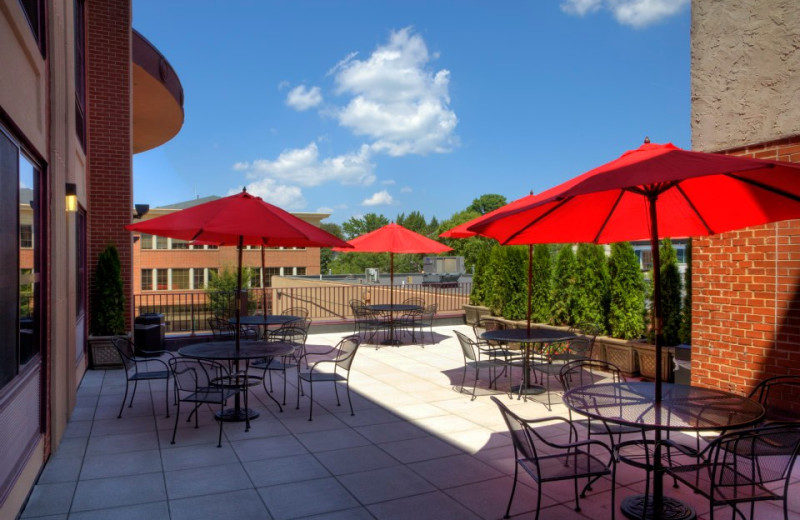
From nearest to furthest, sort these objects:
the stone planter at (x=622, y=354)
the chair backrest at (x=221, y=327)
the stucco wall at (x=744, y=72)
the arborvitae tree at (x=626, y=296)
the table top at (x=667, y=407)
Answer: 1. the table top at (x=667, y=407)
2. the stucco wall at (x=744, y=72)
3. the stone planter at (x=622, y=354)
4. the arborvitae tree at (x=626, y=296)
5. the chair backrest at (x=221, y=327)

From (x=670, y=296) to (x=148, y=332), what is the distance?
29.5 ft

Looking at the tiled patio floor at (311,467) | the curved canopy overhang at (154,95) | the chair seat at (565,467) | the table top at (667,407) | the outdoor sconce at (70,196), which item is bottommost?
the tiled patio floor at (311,467)

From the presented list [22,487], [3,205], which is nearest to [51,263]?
[3,205]

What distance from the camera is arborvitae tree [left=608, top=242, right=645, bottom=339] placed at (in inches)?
344

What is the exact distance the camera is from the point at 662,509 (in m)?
3.71

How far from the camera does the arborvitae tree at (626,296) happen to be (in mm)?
8727

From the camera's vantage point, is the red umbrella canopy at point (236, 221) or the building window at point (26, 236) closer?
the building window at point (26, 236)

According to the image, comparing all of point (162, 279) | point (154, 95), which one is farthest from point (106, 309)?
point (162, 279)

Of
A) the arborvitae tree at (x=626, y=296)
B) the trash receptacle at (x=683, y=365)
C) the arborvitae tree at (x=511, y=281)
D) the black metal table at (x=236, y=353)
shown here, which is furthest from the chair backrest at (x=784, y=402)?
the arborvitae tree at (x=511, y=281)

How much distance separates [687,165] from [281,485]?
143 inches

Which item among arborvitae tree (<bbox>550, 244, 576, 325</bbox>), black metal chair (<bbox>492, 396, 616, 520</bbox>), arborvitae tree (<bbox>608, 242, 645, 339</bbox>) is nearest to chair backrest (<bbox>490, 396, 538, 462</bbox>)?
black metal chair (<bbox>492, 396, 616, 520</bbox>)

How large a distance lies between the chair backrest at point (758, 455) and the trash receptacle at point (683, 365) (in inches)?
110

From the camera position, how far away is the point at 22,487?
3850 millimetres

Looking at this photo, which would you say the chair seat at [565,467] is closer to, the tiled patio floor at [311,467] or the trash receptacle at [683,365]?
the tiled patio floor at [311,467]
